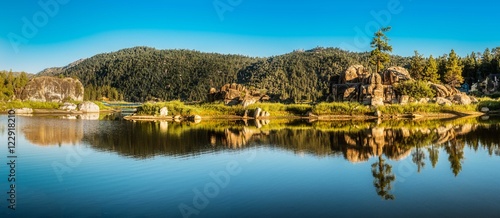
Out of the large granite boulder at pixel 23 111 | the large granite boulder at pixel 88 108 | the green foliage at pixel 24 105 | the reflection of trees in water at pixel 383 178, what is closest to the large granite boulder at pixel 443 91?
the reflection of trees in water at pixel 383 178

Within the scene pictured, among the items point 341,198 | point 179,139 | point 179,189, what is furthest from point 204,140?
point 341,198

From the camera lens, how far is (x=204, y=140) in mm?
32094

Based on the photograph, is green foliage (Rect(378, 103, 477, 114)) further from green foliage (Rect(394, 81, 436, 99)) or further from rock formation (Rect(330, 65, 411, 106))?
green foliage (Rect(394, 81, 436, 99))

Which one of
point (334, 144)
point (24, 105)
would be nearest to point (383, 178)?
point (334, 144)

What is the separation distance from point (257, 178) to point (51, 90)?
134m

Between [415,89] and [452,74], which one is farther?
[452,74]

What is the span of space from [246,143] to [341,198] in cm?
1667

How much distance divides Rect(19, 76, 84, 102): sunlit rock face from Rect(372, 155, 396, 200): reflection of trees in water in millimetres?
126605

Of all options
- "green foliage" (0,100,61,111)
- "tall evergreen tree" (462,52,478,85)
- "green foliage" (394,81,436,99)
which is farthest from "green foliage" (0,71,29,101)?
"tall evergreen tree" (462,52,478,85)

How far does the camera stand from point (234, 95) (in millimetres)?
78125

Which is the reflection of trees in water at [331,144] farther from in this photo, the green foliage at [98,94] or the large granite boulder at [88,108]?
the green foliage at [98,94]

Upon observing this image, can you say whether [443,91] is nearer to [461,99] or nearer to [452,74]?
[461,99]

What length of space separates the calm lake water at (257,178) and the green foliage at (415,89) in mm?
35420

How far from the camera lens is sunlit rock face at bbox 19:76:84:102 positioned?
411 feet
